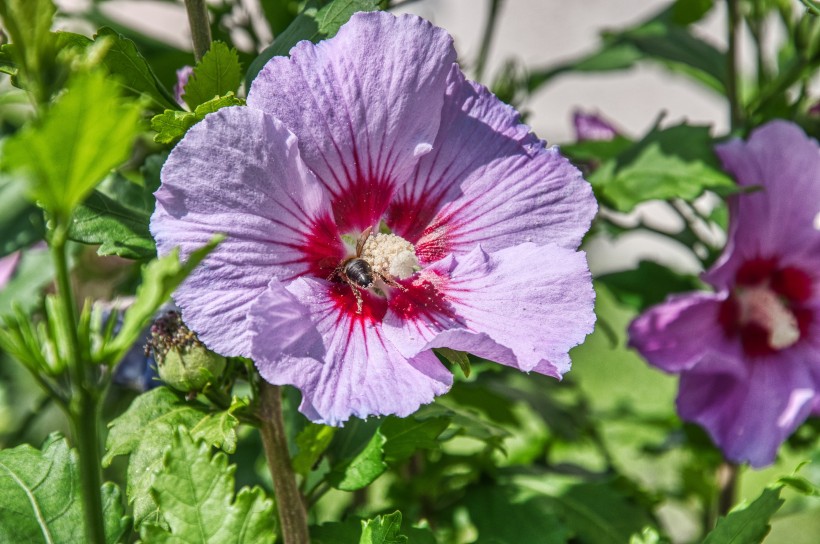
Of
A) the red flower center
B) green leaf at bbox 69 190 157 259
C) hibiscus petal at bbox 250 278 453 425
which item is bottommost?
the red flower center

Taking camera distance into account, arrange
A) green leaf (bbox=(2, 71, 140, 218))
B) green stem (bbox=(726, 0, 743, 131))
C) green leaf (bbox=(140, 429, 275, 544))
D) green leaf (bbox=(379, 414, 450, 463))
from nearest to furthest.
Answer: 1. green leaf (bbox=(2, 71, 140, 218))
2. green leaf (bbox=(140, 429, 275, 544))
3. green leaf (bbox=(379, 414, 450, 463))
4. green stem (bbox=(726, 0, 743, 131))

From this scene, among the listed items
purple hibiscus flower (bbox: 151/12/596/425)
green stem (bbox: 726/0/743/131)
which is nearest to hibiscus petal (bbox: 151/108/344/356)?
purple hibiscus flower (bbox: 151/12/596/425)

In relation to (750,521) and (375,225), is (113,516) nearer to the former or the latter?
(375,225)

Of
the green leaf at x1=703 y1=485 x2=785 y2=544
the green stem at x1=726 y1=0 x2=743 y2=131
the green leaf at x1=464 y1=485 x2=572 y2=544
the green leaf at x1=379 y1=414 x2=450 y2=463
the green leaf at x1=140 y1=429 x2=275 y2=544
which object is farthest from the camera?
the green stem at x1=726 y1=0 x2=743 y2=131

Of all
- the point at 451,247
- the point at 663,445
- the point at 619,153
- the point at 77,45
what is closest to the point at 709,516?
the point at 663,445

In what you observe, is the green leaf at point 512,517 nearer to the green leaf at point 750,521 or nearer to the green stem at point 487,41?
the green leaf at point 750,521

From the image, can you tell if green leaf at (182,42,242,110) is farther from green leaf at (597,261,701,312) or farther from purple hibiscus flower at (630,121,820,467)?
green leaf at (597,261,701,312)
